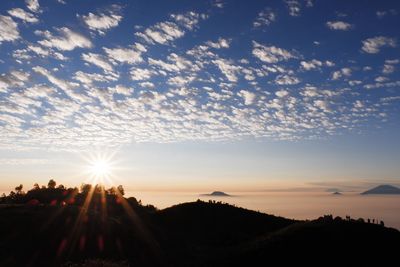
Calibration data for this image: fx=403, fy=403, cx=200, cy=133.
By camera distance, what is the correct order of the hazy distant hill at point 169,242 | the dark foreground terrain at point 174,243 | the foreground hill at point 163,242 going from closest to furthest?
the dark foreground terrain at point 174,243 → the hazy distant hill at point 169,242 → the foreground hill at point 163,242

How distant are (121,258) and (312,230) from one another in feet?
89.9

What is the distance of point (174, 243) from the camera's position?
66.6 m

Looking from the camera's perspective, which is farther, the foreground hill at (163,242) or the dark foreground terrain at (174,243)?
the foreground hill at (163,242)

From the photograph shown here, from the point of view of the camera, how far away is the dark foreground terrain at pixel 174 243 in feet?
167

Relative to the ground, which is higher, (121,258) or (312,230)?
(312,230)

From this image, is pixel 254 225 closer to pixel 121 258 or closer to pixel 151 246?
pixel 151 246

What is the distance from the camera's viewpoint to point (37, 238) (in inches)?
2308

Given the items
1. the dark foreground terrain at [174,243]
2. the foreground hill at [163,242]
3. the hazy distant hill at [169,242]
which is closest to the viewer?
the dark foreground terrain at [174,243]

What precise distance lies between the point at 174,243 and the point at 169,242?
0.86m

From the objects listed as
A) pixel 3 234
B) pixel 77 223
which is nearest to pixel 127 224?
pixel 77 223

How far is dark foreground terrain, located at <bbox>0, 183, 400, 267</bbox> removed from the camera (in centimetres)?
5075

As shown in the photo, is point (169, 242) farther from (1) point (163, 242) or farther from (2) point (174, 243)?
(1) point (163, 242)

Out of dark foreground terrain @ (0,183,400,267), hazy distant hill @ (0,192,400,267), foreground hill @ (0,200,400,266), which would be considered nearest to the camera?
dark foreground terrain @ (0,183,400,267)

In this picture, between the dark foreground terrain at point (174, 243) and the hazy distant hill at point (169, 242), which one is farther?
the hazy distant hill at point (169, 242)
